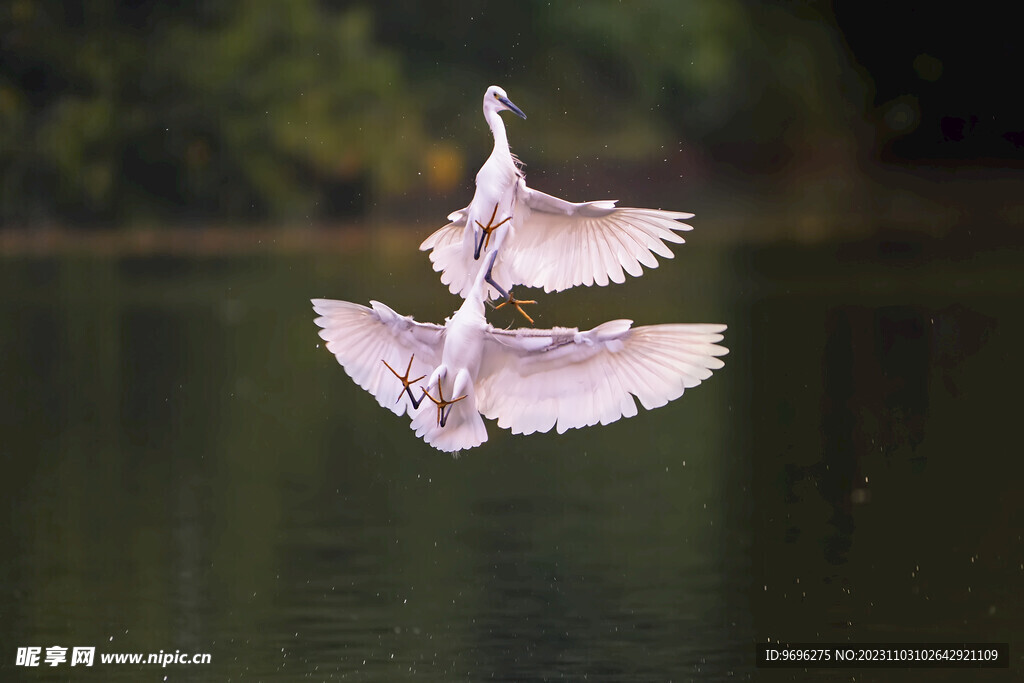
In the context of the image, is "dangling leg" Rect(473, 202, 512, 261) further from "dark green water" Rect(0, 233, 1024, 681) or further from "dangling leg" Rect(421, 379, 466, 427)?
"dark green water" Rect(0, 233, 1024, 681)

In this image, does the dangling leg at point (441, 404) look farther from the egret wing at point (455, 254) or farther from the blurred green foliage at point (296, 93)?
the blurred green foliage at point (296, 93)

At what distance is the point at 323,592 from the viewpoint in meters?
6.64

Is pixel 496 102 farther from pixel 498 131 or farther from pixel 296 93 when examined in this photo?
pixel 296 93

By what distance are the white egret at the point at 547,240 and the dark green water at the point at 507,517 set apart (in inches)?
49.8

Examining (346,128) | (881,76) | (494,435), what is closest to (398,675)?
(494,435)

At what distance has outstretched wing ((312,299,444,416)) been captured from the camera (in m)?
5.50

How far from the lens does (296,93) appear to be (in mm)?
20250

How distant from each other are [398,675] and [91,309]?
11.9m

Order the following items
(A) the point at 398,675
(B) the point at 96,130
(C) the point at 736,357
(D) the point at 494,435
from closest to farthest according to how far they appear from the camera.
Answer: (A) the point at 398,675 → (D) the point at 494,435 → (C) the point at 736,357 → (B) the point at 96,130

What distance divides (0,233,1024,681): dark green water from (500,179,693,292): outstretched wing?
1.26 m

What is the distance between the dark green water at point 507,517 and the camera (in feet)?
20.1

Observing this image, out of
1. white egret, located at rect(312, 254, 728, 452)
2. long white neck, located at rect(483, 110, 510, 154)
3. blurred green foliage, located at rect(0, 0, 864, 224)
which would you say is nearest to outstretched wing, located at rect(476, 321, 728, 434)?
white egret, located at rect(312, 254, 728, 452)

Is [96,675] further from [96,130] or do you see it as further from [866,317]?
[96,130]

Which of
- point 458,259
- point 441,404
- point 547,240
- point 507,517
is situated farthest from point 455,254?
point 507,517
